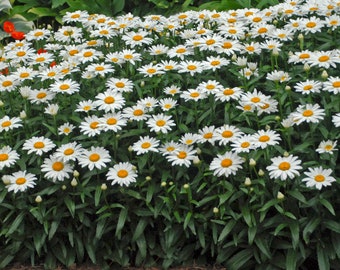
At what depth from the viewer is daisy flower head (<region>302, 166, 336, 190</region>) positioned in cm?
364

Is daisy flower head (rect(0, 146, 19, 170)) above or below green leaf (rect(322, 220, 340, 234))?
above

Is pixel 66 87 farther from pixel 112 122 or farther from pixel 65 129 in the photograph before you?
pixel 112 122

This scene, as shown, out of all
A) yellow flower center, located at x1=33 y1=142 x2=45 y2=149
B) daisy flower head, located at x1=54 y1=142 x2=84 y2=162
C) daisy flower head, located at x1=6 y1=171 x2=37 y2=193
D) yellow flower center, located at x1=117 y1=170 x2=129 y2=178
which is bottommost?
daisy flower head, located at x1=6 y1=171 x2=37 y2=193

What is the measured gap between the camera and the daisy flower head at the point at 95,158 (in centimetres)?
401

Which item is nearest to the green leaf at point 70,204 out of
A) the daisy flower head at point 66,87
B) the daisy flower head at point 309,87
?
the daisy flower head at point 66,87

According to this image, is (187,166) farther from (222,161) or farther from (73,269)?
(73,269)

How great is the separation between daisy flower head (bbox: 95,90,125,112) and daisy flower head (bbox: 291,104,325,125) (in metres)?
1.08

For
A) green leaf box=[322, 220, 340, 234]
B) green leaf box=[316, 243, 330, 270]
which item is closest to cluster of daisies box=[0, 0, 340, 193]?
green leaf box=[322, 220, 340, 234]

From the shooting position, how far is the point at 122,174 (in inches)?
157

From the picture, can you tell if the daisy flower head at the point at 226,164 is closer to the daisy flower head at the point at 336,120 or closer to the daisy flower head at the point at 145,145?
the daisy flower head at the point at 145,145

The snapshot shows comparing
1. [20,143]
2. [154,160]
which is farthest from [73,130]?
[154,160]

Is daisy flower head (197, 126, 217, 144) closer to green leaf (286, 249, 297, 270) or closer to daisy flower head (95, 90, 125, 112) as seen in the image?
daisy flower head (95, 90, 125, 112)

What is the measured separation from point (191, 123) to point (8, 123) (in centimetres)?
115

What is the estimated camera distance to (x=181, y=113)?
4.43 m
